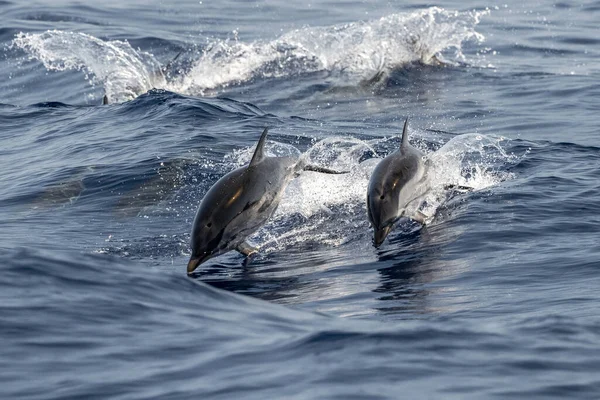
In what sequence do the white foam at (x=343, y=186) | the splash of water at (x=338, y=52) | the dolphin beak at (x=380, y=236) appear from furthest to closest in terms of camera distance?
the splash of water at (x=338, y=52) → the white foam at (x=343, y=186) → the dolphin beak at (x=380, y=236)

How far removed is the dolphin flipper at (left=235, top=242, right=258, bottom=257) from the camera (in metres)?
10.2

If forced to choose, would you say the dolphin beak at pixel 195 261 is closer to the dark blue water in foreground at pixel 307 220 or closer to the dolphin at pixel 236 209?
the dolphin at pixel 236 209

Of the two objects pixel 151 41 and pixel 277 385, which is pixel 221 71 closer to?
pixel 151 41

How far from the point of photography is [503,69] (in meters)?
22.5

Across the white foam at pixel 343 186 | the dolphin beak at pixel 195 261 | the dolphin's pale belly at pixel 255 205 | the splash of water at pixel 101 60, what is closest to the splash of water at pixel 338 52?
the splash of water at pixel 101 60

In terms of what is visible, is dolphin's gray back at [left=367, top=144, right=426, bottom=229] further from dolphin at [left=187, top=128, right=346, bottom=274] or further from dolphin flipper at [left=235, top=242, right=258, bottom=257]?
dolphin flipper at [left=235, top=242, right=258, bottom=257]

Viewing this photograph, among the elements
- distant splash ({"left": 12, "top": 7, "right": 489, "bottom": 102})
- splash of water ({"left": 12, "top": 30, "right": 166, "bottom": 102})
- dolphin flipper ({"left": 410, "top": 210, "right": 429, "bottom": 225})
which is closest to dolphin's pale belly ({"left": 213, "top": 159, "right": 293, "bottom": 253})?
dolphin flipper ({"left": 410, "top": 210, "right": 429, "bottom": 225})

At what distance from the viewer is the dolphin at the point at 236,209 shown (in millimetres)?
9352

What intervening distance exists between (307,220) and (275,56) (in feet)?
40.9

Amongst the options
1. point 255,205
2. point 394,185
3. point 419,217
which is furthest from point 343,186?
point 255,205

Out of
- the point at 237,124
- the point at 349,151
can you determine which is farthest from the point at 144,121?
the point at 349,151

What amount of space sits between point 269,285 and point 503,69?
14.0m

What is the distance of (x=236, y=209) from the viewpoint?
9.50 meters

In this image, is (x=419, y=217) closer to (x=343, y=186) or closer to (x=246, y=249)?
(x=246, y=249)
